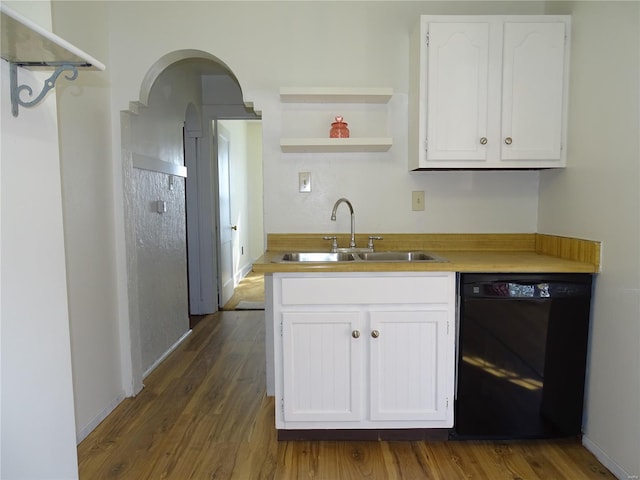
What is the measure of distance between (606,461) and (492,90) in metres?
1.73

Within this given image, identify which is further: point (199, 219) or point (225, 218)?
point (225, 218)

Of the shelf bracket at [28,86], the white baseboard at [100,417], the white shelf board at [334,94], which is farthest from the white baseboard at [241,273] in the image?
the shelf bracket at [28,86]

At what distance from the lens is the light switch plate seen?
2.46 metres

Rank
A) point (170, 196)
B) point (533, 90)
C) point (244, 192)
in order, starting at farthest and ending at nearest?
point (244, 192) < point (170, 196) < point (533, 90)

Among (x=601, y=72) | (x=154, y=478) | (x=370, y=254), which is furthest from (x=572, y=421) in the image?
(x=154, y=478)

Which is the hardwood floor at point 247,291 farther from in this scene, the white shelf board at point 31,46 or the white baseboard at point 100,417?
the white shelf board at point 31,46

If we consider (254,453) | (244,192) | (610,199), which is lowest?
(254,453)

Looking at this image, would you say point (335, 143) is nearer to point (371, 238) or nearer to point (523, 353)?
point (371, 238)

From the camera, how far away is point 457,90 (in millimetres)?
2105

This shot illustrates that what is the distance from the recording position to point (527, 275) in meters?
1.88

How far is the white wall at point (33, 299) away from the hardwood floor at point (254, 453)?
0.72 m

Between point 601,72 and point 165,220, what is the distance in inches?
109

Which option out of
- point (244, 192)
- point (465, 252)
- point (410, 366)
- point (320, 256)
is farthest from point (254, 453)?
point (244, 192)

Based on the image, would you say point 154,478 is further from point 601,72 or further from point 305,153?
point 601,72
